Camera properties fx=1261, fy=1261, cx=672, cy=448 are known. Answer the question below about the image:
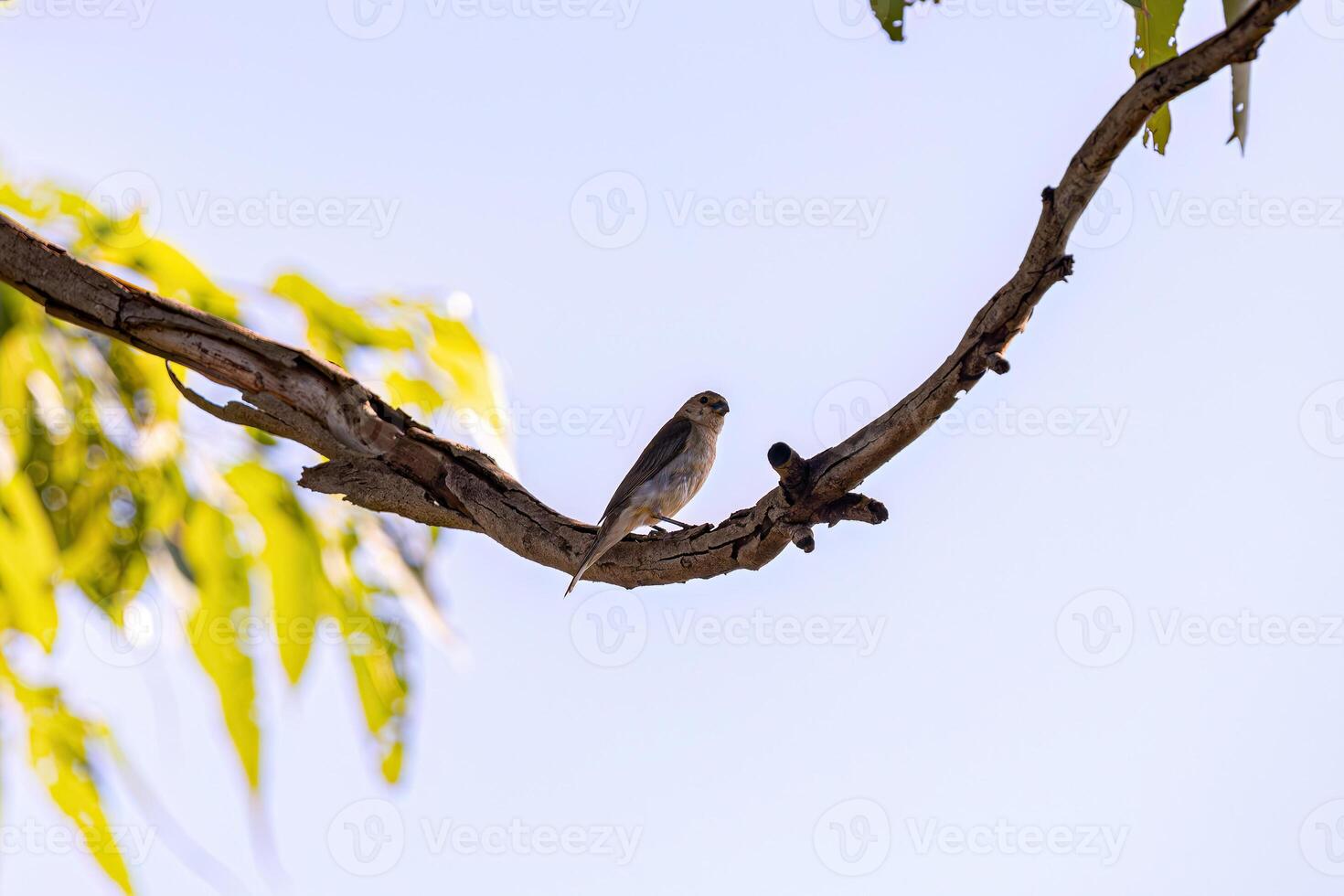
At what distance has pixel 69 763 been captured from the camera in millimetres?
3209

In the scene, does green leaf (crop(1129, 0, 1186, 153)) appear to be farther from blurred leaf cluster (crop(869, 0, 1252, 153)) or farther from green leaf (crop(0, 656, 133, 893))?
green leaf (crop(0, 656, 133, 893))

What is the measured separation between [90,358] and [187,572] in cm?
70

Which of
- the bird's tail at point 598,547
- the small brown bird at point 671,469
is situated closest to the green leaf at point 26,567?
the bird's tail at point 598,547

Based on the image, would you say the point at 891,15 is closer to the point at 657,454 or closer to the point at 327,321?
the point at 327,321

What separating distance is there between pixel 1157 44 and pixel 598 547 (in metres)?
1.85

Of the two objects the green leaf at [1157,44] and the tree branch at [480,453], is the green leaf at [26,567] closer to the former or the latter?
the tree branch at [480,453]

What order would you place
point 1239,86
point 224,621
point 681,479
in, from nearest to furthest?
point 1239,86
point 224,621
point 681,479

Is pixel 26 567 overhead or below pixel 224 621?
overhead

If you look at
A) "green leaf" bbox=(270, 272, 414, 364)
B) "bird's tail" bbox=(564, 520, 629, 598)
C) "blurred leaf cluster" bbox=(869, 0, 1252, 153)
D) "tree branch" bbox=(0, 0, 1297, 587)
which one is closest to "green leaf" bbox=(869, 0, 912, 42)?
"blurred leaf cluster" bbox=(869, 0, 1252, 153)

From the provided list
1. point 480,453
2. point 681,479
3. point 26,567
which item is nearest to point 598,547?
point 480,453

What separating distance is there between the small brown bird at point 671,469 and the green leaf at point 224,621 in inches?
41.9

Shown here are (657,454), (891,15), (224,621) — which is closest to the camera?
(891,15)

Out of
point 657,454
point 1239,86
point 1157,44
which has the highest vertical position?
point 1157,44

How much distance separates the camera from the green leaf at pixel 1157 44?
7.74 ft
